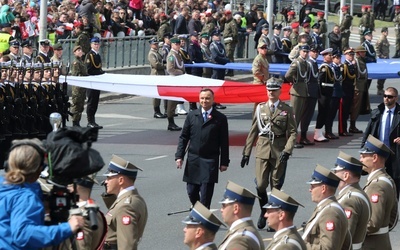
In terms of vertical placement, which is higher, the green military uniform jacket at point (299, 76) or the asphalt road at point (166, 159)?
the green military uniform jacket at point (299, 76)

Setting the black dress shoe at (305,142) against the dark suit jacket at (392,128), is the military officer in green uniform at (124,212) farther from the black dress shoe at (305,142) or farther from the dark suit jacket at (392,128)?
the black dress shoe at (305,142)

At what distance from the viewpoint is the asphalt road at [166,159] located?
1480 centimetres

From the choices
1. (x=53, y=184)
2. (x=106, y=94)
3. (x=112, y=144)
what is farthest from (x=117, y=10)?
(x=53, y=184)

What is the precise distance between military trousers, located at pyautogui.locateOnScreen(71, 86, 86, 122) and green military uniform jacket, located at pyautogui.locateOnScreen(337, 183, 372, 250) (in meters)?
12.4

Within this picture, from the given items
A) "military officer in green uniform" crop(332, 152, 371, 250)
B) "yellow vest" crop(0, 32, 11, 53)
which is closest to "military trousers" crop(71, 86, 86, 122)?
"yellow vest" crop(0, 32, 11, 53)

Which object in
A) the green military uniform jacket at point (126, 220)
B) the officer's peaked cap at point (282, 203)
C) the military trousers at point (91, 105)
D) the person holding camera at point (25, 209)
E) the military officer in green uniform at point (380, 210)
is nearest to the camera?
the person holding camera at point (25, 209)

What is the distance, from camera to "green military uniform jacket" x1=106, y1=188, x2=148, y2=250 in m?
9.56

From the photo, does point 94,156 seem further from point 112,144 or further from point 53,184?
point 112,144

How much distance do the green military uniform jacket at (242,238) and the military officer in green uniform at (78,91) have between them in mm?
13756

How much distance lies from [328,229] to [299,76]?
12.5 m

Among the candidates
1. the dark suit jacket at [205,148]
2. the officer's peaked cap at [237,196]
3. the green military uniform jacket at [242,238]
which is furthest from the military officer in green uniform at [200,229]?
the dark suit jacket at [205,148]

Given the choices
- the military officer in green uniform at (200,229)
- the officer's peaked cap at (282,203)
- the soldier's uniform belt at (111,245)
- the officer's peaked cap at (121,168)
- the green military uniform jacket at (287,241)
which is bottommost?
the soldier's uniform belt at (111,245)

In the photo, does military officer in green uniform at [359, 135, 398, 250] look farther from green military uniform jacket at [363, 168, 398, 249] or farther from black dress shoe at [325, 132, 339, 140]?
black dress shoe at [325, 132, 339, 140]

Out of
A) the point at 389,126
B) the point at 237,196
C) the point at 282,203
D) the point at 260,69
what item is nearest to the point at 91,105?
the point at 260,69
